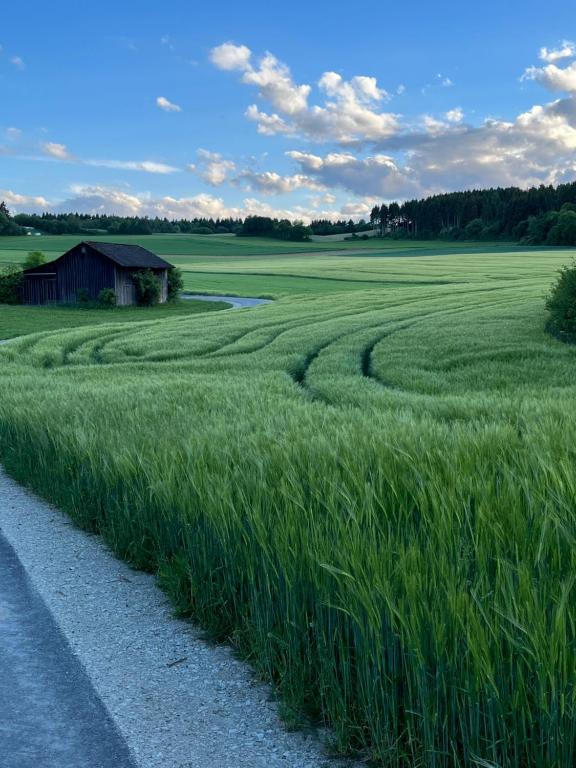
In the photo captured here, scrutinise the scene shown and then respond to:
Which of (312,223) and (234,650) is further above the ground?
(312,223)

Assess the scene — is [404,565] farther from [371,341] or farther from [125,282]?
[125,282]

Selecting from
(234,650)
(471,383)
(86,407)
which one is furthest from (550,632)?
(471,383)

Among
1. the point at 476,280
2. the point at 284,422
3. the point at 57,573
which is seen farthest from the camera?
the point at 476,280

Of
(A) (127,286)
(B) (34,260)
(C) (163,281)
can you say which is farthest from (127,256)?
(B) (34,260)

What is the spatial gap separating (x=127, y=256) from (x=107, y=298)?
4732 millimetres

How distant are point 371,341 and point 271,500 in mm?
21457

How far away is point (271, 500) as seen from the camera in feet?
17.5

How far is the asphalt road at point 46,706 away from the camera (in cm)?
388

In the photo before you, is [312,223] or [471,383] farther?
[312,223]

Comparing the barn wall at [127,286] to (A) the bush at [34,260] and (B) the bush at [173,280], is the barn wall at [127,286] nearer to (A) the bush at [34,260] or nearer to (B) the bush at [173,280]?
(B) the bush at [173,280]

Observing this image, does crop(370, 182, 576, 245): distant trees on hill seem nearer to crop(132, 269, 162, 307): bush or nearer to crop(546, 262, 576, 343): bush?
crop(132, 269, 162, 307): bush

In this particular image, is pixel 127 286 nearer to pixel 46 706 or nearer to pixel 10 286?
pixel 10 286

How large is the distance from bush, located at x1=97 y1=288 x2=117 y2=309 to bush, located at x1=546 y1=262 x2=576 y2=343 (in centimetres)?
4419

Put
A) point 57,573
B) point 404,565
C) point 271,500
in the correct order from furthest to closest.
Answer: point 57,573
point 271,500
point 404,565
